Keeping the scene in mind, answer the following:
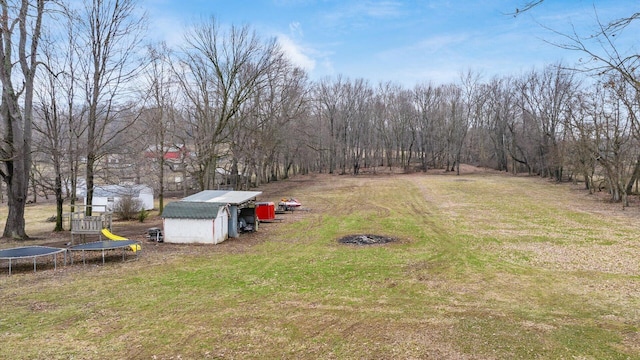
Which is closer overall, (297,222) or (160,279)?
(160,279)

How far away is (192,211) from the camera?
15.0m

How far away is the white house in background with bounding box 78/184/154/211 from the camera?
23.5 m

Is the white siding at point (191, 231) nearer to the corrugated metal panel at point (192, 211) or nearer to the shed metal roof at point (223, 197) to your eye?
the corrugated metal panel at point (192, 211)

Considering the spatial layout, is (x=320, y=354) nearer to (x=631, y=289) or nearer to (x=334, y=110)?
(x=631, y=289)

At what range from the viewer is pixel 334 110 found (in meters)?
57.2

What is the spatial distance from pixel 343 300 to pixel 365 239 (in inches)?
265

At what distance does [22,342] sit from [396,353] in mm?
5938

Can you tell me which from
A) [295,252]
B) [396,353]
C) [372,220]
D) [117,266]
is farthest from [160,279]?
[372,220]

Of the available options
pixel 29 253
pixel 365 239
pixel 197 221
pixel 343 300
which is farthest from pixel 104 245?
pixel 365 239

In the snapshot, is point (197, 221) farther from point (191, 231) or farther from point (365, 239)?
point (365, 239)

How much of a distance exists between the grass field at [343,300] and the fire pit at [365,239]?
1.58ft

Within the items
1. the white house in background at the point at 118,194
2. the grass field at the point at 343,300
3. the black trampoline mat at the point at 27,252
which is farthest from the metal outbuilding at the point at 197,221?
the white house in background at the point at 118,194

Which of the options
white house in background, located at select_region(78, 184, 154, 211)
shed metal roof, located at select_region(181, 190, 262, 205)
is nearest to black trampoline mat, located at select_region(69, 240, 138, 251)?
shed metal roof, located at select_region(181, 190, 262, 205)

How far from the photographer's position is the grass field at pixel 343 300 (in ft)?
21.2
